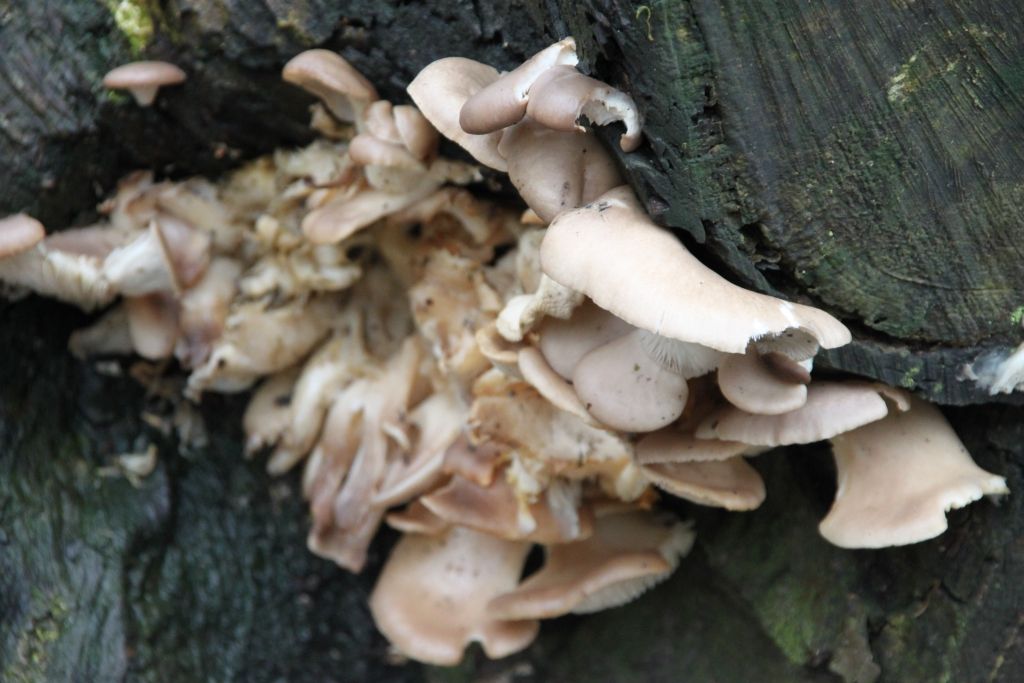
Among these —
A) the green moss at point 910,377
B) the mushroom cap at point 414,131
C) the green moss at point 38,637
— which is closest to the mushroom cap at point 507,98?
the mushroom cap at point 414,131

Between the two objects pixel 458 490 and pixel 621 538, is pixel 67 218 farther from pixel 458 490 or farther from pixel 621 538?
pixel 621 538

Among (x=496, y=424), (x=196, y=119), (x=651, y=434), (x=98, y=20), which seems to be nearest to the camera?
(x=651, y=434)

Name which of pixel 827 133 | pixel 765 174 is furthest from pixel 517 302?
pixel 827 133

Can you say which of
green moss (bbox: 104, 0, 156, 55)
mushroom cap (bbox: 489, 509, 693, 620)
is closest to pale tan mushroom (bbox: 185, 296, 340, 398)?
green moss (bbox: 104, 0, 156, 55)

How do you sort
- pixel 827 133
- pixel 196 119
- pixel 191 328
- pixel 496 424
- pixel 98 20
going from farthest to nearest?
1. pixel 191 328
2. pixel 196 119
3. pixel 98 20
4. pixel 496 424
5. pixel 827 133

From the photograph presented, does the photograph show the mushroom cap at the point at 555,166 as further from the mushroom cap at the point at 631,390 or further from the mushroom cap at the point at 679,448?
the mushroom cap at the point at 679,448

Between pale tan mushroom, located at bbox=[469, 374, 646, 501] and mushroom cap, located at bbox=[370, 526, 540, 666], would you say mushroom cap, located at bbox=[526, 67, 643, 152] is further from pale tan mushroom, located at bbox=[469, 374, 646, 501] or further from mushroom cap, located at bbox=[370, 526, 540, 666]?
mushroom cap, located at bbox=[370, 526, 540, 666]

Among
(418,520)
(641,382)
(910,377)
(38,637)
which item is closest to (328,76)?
(641,382)

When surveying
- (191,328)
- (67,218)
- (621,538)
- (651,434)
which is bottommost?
(621,538)
